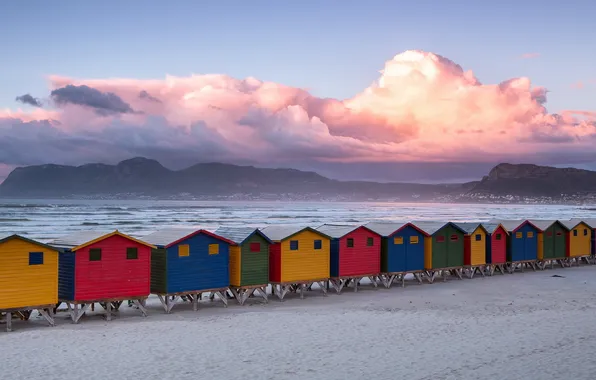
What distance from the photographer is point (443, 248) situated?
38938 mm

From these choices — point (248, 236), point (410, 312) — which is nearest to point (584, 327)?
point (410, 312)

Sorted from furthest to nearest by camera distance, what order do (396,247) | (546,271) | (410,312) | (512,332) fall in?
(546,271)
(396,247)
(410,312)
(512,332)

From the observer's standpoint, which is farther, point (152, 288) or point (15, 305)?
point (152, 288)

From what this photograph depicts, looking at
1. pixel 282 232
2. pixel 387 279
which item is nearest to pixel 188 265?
pixel 282 232

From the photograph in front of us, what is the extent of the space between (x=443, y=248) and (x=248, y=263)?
45.9ft

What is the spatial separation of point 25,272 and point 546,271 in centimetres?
3365

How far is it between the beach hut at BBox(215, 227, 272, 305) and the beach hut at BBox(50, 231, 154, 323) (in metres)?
4.38

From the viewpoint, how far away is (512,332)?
868 inches

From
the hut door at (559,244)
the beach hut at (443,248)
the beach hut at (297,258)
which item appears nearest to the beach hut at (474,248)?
the beach hut at (443,248)

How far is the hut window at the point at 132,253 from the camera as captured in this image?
25.9m

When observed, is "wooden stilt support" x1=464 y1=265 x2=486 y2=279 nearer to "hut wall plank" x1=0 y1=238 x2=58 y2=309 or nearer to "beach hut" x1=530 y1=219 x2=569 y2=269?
"beach hut" x1=530 y1=219 x2=569 y2=269

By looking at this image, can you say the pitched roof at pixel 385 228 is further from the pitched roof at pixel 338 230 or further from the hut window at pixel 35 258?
the hut window at pixel 35 258

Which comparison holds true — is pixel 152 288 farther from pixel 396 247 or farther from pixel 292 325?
pixel 396 247

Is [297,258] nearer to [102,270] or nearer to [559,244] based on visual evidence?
[102,270]
